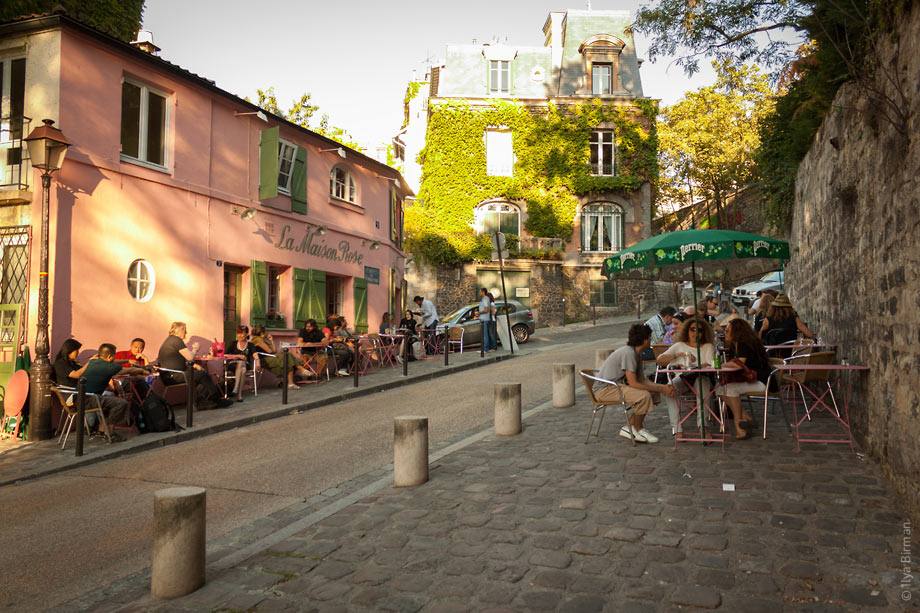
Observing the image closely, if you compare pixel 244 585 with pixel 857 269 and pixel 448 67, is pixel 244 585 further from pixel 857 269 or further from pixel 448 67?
pixel 448 67

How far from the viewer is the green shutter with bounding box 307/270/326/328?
1641cm

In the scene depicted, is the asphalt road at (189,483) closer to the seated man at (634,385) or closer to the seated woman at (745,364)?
the seated man at (634,385)

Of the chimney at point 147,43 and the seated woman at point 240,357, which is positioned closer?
the seated woman at point 240,357

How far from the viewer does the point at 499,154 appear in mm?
32406

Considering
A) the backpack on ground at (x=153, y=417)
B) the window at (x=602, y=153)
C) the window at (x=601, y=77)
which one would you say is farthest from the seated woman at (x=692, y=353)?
the window at (x=601, y=77)

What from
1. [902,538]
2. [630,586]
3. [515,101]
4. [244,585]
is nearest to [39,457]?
[244,585]

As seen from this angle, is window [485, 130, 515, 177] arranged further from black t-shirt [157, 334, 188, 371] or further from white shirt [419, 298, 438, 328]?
black t-shirt [157, 334, 188, 371]

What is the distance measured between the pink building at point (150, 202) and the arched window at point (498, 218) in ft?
48.4

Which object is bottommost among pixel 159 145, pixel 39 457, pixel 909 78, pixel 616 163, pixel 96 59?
pixel 39 457

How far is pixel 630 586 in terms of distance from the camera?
151 inches

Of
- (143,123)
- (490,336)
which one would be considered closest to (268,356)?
(143,123)

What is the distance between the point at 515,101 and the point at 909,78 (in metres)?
28.7

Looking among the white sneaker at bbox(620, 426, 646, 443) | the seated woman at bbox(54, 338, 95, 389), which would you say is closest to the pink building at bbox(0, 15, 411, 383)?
the seated woman at bbox(54, 338, 95, 389)

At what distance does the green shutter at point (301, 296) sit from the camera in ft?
52.5
